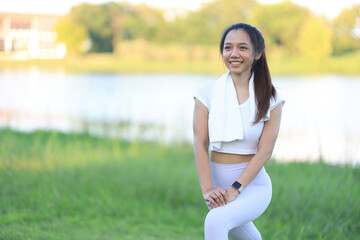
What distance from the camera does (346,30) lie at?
27438 millimetres

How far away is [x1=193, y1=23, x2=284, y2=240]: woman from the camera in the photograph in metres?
1.87

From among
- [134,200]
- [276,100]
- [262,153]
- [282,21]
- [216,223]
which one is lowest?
[134,200]

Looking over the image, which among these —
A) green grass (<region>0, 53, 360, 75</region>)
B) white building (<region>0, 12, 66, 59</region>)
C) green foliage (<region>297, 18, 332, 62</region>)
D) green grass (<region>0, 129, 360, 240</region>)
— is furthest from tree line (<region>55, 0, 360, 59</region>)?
green grass (<region>0, 129, 360, 240</region>)

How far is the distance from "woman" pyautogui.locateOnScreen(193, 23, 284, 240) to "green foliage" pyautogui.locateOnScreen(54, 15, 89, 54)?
27.0 m

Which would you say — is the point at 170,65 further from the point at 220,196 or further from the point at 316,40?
the point at 220,196

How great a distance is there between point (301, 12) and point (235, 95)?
3408 centimetres

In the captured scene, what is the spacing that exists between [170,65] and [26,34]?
65.5ft

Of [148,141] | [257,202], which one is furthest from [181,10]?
[257,202]

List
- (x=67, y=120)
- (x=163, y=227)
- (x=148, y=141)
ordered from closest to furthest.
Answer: (x=163, y=227) < (x=148, y=141) < (x=67, y=120)

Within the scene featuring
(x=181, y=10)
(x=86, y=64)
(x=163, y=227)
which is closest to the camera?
(x=163, y=227)

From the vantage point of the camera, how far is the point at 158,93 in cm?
1688

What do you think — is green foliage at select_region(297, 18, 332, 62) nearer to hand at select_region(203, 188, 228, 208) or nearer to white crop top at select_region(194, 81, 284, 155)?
white crop top at select_region(194, 81, 284, 155)

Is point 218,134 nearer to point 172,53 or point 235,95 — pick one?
point 235,95

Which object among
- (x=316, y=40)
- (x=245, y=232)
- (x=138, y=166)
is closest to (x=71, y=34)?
(x=316, y=40)
